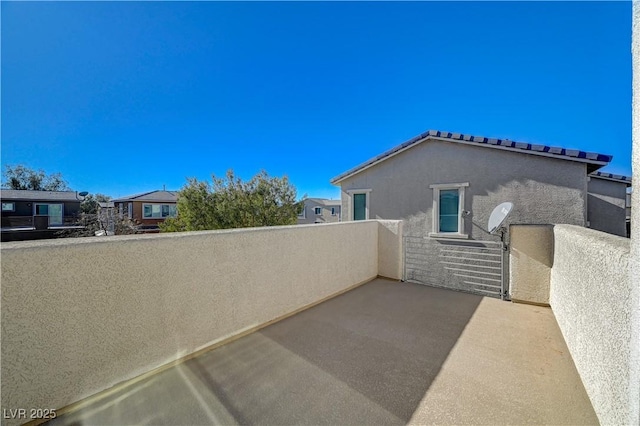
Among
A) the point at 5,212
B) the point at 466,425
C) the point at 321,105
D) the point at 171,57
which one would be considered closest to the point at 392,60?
the point at 321,105

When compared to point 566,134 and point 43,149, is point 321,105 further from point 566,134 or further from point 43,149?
point 43,149

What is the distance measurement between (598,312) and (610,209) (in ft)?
37.2

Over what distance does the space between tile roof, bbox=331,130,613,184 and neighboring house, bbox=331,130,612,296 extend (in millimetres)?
24

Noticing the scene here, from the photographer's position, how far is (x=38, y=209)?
1171 inches

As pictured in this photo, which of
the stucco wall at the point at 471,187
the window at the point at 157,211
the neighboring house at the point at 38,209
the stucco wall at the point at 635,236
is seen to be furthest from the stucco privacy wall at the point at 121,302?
the window at the point at 157,211

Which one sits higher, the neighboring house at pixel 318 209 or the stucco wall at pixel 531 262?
the neighboring house at pixel 318 209

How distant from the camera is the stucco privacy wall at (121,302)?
235 cm

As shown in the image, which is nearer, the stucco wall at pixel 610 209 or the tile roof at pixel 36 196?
the stucco wall at pixel 610 209

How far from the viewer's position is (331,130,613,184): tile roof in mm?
7598

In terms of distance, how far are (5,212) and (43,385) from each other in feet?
137

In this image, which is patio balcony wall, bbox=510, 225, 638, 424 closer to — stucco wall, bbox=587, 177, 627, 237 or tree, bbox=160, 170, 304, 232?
stucco wall, bbox=587, 177, 627, 237

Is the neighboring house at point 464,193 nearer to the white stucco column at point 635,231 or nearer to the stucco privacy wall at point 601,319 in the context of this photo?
the stucco privacy wall at point 601,319

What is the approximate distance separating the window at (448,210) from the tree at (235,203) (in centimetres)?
1328

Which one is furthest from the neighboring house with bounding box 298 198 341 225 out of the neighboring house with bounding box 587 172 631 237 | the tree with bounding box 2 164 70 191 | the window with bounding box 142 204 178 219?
the tree with bounding box 2 164 70 191
